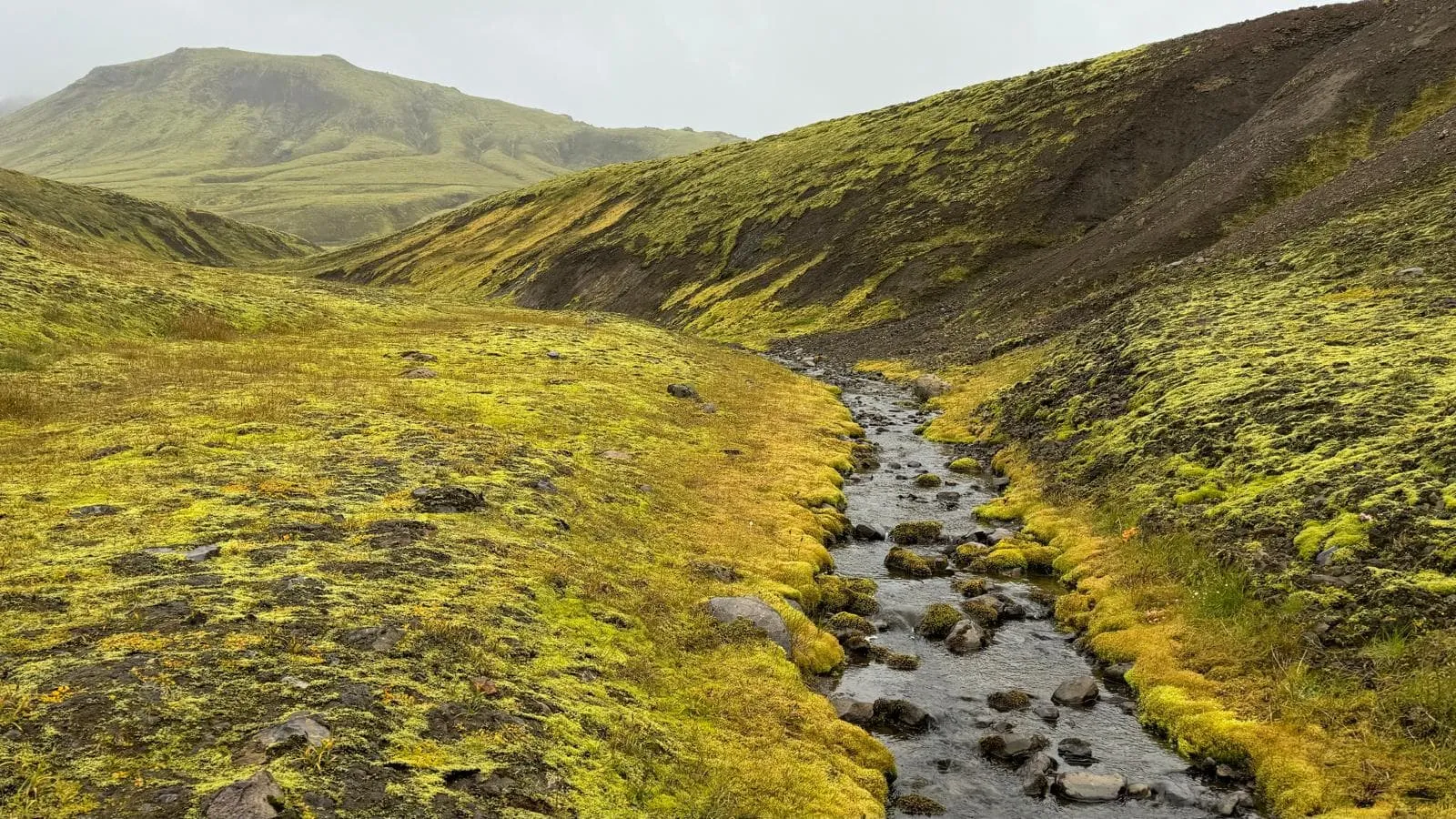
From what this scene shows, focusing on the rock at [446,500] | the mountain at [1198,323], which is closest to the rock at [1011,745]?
the mountain at [1198,323]

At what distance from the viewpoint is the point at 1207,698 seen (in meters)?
17.8

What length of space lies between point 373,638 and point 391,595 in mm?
A: 1996

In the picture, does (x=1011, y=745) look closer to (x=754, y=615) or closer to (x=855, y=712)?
(x=855, y=712)

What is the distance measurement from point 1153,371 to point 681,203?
117m

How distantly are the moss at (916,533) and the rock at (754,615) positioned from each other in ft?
32.8

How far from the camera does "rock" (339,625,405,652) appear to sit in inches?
563

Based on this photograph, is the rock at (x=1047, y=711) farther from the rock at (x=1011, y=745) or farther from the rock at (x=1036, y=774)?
the rock at (x=1036, y=774)

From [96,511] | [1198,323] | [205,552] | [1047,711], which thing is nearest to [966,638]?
[1047,711]

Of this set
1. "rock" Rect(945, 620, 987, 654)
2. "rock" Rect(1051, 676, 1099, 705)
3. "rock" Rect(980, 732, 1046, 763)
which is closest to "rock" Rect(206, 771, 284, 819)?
"rock" Rect(980, 732, 1046, 763)

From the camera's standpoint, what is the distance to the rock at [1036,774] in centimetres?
1564

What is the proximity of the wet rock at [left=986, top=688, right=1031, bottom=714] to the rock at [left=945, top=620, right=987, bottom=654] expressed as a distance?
2.38 m

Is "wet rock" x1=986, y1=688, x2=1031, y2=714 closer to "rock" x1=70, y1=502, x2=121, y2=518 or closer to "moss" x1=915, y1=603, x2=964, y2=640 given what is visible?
"moss" x1=915, y1=603, x2=964, y2=640

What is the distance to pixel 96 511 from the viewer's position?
18.8 metres

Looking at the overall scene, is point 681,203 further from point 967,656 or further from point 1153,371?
point 967,656
